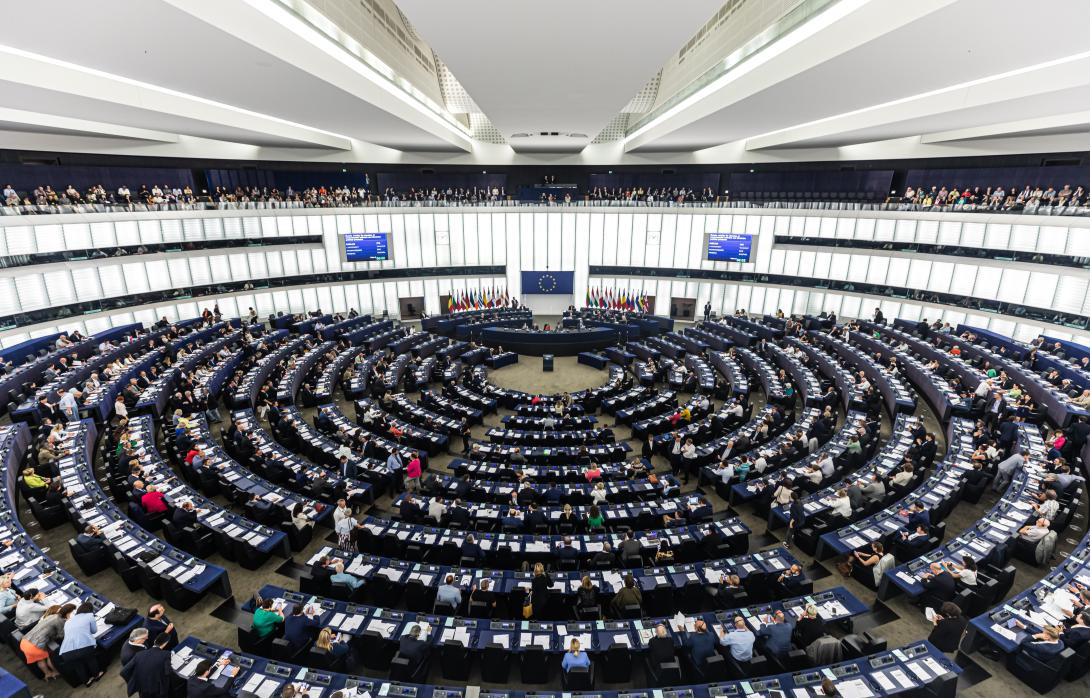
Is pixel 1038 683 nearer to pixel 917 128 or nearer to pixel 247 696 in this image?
pixel 247 696

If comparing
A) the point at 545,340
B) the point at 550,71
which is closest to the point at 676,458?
the point at 550,71

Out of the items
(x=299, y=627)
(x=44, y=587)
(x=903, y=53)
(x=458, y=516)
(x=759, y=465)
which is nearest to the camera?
(x=299, y=627)

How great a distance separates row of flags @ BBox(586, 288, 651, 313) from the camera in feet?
124

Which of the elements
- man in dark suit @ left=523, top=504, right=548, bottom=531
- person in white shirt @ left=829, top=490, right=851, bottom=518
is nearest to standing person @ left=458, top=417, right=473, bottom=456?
man in dark suit @ left=523, top=504, right=548, bottom=531

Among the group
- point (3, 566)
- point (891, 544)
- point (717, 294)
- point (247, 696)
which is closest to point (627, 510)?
point (891, 544)

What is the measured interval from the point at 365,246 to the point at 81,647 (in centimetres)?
3192

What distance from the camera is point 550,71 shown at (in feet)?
49.1

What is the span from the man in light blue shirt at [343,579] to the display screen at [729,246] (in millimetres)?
33754

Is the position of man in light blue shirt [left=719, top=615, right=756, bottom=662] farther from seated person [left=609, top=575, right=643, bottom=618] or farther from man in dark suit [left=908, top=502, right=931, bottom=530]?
man in dark suit [left=908, top=502, right=931, bottom=530]

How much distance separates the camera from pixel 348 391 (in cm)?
2181

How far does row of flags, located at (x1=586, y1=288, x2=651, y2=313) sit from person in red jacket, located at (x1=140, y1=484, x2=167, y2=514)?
99.7 ft

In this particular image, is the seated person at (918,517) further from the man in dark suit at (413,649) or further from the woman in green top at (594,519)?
the man in dark suit at (413,649)

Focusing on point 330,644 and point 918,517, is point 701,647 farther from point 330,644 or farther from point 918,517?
point 918,517

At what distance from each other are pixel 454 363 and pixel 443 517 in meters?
13.7
